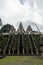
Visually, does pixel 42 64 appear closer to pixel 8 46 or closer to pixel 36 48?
pixel 36 48

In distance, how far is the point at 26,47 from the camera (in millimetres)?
39531

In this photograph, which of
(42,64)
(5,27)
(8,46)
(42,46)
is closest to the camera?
(42,64)

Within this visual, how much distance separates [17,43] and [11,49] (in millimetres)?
4567

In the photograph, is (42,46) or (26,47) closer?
(42,46)

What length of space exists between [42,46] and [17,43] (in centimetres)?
3179

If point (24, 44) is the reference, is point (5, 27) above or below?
above

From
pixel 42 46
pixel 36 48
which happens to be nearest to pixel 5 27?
pixel 36 48

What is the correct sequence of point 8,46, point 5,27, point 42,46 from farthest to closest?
point 5,27 < point 8,46 < point 42,46

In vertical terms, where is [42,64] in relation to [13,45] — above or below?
below

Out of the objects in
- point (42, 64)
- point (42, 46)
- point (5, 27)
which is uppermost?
point (5, 27)

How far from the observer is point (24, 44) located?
4269 cm

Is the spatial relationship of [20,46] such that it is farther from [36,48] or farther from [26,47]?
[36,48]

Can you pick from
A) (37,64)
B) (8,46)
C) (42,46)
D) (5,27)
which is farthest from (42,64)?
(5,27)

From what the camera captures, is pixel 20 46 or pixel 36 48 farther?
pixel 20 46
